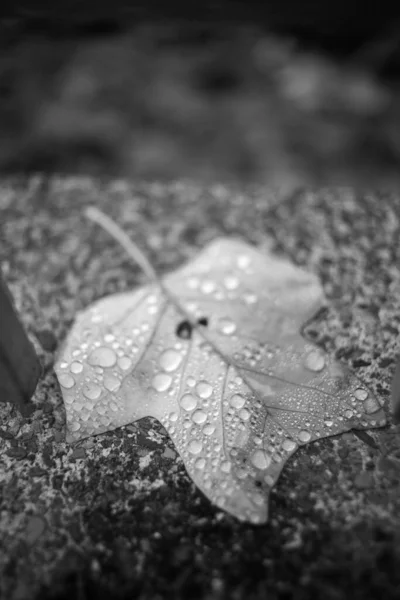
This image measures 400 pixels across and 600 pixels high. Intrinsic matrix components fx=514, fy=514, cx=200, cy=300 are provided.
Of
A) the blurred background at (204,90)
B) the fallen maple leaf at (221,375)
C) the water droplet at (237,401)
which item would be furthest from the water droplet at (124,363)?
the blurred background at (204,90)

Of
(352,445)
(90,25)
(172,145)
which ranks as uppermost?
(90,25)

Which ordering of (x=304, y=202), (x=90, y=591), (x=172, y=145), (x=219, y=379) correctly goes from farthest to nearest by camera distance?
(x=172, y=145) → (x=304, y=202) → (x=219, y=379) → (x=90, y=591)

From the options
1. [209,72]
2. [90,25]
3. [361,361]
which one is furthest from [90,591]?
[90,25]

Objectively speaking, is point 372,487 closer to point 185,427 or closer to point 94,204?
point 185,427

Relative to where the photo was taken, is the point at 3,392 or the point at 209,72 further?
the point at 209,72

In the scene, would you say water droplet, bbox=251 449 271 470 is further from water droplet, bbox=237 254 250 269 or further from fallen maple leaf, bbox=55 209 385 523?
water droplet, bbox=237 254 250 269

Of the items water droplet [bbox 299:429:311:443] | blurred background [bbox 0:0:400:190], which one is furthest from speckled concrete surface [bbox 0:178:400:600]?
blurred background [bbox 0:0:400:190]
